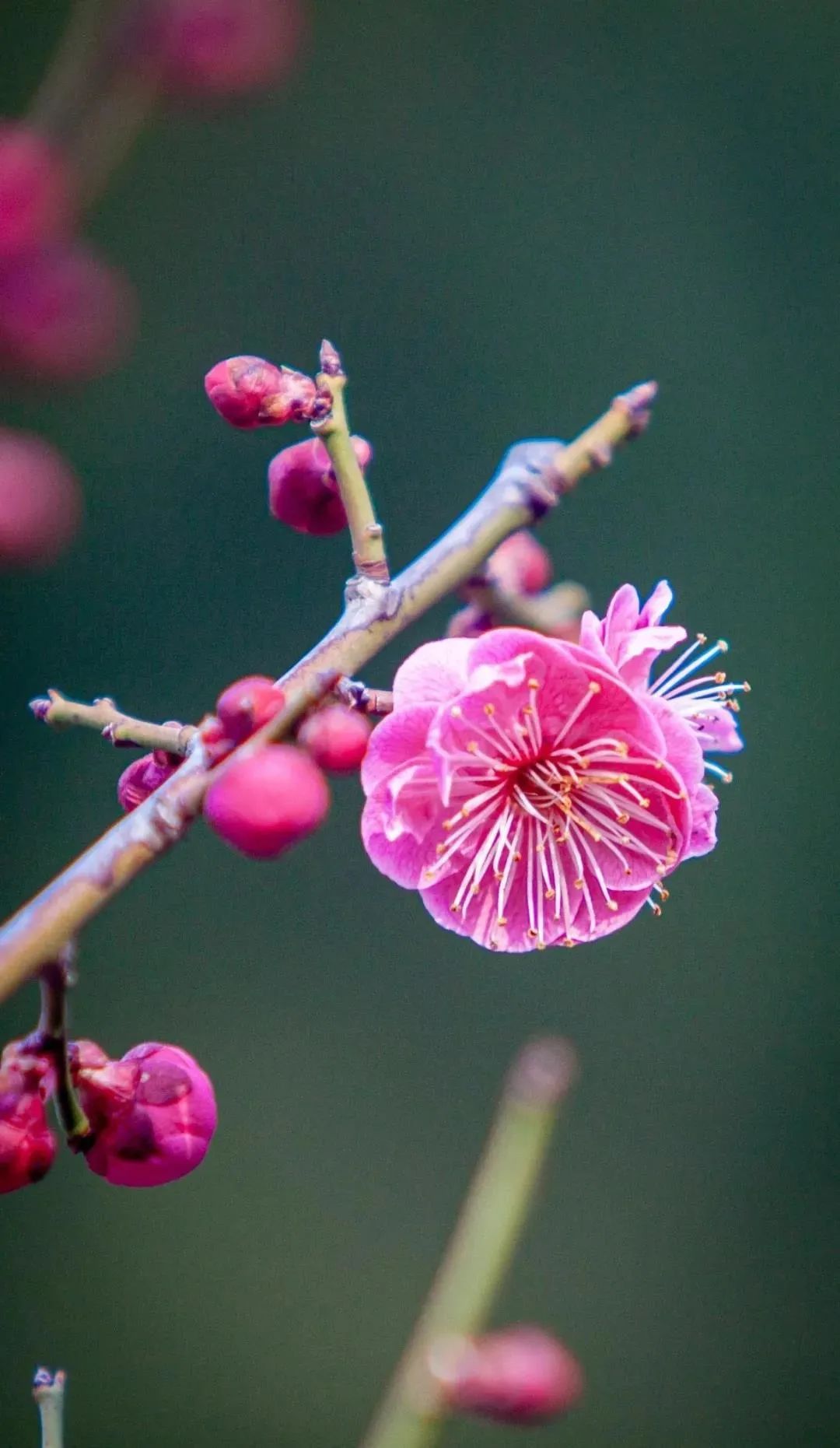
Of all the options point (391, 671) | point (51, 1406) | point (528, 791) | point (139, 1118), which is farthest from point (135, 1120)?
point (391, 671)

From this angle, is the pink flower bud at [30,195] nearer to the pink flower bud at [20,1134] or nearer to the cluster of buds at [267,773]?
the cluster of buds at [267,773]

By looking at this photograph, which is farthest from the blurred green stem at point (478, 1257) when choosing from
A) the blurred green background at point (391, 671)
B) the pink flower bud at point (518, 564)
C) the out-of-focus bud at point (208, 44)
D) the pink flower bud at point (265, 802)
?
the blurred green background at point (391, 671)

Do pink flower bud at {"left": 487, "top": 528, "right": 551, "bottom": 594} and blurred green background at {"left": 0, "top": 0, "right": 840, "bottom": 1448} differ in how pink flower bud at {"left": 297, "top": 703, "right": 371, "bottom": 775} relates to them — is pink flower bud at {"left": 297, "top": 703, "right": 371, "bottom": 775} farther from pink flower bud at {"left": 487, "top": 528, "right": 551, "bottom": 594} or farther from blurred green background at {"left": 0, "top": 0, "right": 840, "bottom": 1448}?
blurred green background at {"left": 0, "top": 0, "right": 840, "bottom": 1448}

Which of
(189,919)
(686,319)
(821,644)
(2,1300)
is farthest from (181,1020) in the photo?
(686,319)

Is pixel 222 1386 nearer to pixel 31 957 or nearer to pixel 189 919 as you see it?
pixel 189 919

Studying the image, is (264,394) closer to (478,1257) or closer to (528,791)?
(528,791)

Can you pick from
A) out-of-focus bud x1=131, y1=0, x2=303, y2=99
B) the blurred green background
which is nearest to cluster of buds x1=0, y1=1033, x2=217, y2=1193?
out-of-focus bud x1=131, y1=0, x2=303, y2=99
